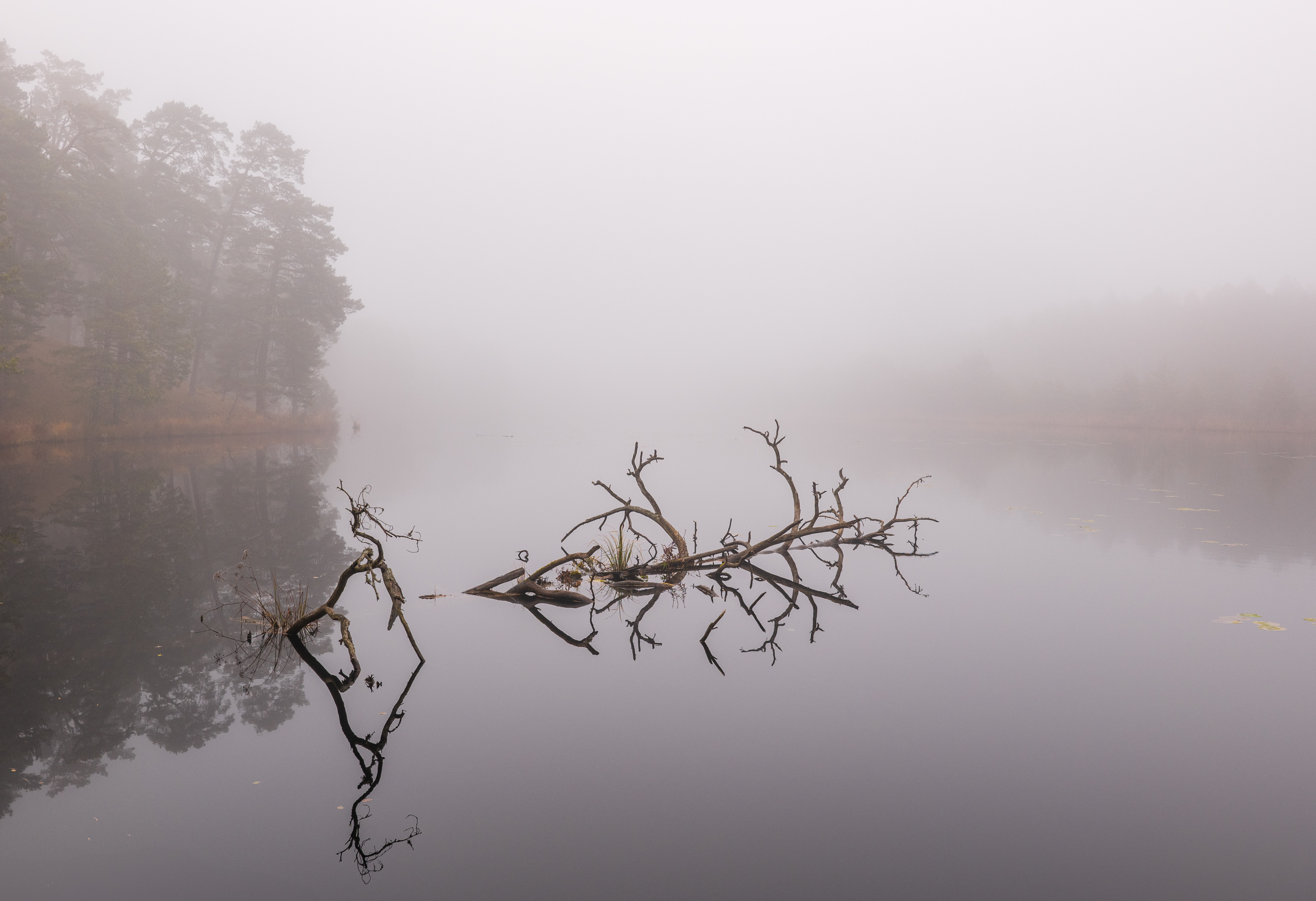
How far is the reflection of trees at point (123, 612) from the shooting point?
5.21 m

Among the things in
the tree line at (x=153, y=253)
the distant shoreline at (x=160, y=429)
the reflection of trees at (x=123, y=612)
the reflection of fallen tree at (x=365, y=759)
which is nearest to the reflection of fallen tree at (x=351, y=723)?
the reflection of fallen tree at (x=365, y=759)

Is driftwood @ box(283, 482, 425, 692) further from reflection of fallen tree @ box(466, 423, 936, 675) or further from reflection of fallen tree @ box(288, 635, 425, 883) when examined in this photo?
reflection of fallen tree @ box(466, 423, 936, 675)

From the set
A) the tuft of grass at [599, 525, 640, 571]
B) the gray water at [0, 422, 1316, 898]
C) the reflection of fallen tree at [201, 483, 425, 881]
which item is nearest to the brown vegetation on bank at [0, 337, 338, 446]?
the gray water at [0, 422, 1316, 898]

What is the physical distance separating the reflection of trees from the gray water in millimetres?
47

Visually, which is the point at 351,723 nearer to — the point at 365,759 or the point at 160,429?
the point at 365,759

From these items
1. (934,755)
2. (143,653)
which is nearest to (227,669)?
(143,653)

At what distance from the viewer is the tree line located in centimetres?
2641

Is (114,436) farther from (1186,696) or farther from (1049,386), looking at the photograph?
(1049,386)

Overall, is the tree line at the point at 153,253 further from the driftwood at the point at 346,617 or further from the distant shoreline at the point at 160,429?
the driftwood at the point at 346,617

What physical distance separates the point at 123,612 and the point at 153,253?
3460 cm

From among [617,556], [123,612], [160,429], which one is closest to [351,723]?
[123,612]

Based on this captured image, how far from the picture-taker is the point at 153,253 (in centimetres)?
3469

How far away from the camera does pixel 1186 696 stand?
619 cm

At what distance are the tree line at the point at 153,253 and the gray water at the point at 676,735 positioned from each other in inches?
770
